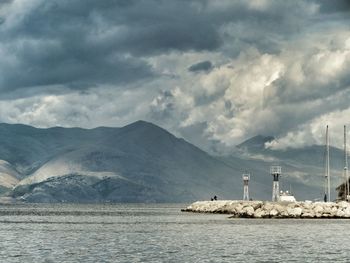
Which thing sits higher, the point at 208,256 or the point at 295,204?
the point at 295,204

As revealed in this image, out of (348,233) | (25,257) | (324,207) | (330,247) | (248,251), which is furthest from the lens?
(324,207)

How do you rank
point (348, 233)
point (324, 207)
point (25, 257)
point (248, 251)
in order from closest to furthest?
point (25, 257)
point (248, 251)
point (348, 233)
point (324, 207)

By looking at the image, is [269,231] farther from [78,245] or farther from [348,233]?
[78,245]

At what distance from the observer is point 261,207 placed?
633 feet

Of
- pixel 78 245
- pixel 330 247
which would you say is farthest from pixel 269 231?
pixel 78 245

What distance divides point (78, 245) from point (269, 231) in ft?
136

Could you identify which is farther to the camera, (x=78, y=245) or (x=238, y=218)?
(x=238, y=218)

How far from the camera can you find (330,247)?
10281 cm

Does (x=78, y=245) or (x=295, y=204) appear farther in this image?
(x=295, y=204)

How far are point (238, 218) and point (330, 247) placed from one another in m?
85.8

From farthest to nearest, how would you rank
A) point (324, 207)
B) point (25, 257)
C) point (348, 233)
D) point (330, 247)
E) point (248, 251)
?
point (324, 207), point (348, 233), point (330, 247), point (248, 251), point (25, 257)

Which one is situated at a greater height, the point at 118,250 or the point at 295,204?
the point at 295,204

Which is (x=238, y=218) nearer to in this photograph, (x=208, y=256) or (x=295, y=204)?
(x=295, y=204)

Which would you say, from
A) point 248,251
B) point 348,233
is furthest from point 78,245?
point 348,233
